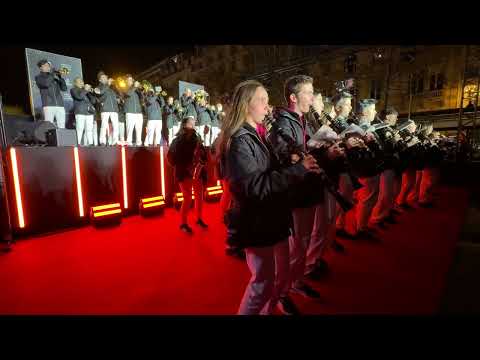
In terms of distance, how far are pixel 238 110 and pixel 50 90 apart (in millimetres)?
8196

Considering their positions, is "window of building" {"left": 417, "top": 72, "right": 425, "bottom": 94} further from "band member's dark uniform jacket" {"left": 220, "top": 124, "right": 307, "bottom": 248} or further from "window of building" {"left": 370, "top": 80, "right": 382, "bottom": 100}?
"band member's dark uniform jacket" {"left": 220, "top": 124, "right": 307, "bottom": 248}

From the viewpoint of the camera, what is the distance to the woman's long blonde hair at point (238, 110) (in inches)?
76.5

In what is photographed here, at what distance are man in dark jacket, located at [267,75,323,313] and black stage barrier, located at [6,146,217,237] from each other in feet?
13.8

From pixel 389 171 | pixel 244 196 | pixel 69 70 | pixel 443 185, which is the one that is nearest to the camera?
pixel 244 196

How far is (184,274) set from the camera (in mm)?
3412

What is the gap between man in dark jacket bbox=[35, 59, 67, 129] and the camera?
742 centimetres

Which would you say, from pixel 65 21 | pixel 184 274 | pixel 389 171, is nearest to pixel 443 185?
pixel 389 171

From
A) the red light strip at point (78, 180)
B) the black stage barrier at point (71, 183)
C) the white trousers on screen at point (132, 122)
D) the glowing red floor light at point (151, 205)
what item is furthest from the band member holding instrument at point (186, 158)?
the white trousers on screen at point (132, 122)

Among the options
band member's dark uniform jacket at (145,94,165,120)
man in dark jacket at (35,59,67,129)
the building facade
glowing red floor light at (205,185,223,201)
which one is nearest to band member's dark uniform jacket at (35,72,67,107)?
man in dark jacket at (35,59,67,129)

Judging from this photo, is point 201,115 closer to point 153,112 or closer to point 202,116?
point 202,116

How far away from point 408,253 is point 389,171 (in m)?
1.64

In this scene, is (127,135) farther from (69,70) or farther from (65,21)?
(65,21)

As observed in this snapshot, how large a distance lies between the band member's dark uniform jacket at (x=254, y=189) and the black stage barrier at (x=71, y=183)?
4.35m

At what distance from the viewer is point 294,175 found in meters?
1.80
